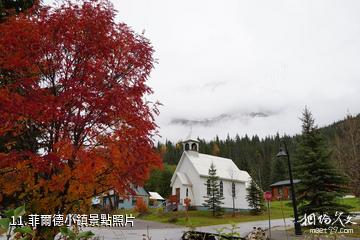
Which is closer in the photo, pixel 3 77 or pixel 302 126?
pixel 3 77

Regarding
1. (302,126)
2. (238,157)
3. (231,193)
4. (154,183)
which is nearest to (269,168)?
(238,157)

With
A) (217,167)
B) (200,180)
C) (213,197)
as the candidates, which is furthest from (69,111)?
(217,167)

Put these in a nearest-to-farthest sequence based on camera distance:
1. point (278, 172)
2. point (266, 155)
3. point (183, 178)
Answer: point (183, 178), point (278, 172), point (266, 155)

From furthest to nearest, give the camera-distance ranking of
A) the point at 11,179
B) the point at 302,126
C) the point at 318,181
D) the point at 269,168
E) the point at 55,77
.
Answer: the point at 269,168
the point at 302,126
the point at 318,181
the point at 55,77
the point at 11,179

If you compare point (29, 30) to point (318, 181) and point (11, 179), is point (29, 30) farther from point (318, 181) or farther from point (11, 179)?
point (318, 181)

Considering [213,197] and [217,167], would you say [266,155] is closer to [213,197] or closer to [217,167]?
[217,167]

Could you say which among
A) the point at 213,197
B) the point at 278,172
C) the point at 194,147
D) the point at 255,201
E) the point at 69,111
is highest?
the point at 194,147

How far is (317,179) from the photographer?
23109 millimetres

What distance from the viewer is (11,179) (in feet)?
24.8

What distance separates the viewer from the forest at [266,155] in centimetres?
2284

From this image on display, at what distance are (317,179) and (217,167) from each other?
85.5 ft

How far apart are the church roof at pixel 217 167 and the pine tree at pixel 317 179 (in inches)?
844

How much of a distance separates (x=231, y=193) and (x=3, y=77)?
42.2 metres

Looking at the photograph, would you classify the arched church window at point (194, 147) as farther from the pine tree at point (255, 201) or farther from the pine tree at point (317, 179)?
the pine tree at point (317, 179)
